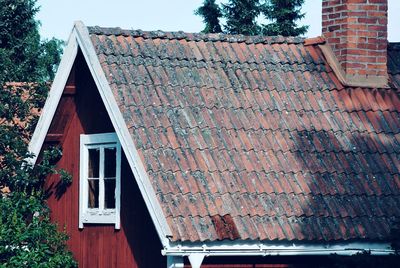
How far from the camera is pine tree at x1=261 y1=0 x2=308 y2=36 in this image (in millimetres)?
41031

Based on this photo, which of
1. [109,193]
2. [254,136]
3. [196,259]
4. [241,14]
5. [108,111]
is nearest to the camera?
[196,259]

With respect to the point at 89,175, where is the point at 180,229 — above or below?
below

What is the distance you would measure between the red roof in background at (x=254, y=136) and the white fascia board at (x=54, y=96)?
570 millimetres

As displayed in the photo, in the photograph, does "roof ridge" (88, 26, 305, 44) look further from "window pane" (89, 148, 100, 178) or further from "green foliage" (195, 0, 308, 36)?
"green foliage" (195, 0, 308, 36)

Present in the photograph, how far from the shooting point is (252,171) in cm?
1884

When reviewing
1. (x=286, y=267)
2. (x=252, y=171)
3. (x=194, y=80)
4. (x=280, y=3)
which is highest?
(x=280, y=3)

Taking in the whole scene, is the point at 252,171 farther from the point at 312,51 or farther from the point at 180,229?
the point at 312,51

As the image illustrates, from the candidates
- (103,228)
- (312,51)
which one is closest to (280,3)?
(312,51)

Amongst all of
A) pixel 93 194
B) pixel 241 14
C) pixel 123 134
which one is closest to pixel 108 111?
pixel 123 134

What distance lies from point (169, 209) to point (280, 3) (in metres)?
24.9

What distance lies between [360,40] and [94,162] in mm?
4832

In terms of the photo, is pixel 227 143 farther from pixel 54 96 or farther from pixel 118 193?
pixel 54 96

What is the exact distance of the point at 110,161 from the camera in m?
19.8

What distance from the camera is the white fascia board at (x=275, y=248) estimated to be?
56.9ft
